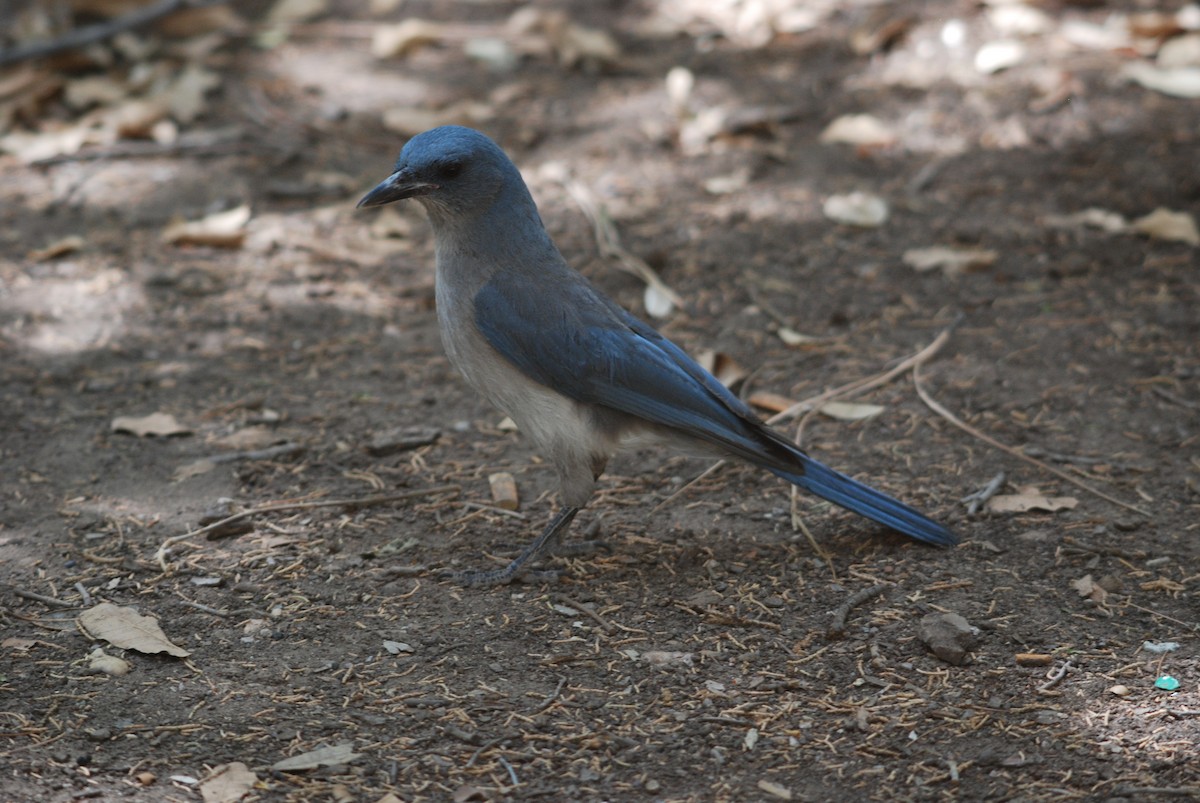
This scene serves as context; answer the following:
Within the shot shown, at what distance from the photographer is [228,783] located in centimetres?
289

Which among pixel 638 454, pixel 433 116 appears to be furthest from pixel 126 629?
pixel 433 116

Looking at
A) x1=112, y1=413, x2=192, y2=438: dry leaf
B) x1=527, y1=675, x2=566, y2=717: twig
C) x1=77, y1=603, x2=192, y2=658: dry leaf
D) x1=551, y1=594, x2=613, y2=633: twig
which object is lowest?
x1=551, y1=594, x2=613, y2=633: twig

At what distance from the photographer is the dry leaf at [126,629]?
11.2ft

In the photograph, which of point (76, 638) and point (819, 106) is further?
point (819, 106)

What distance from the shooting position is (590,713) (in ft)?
10.6

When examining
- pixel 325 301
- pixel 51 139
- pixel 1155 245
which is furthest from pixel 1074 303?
pixel 51 139

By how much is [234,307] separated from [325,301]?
40 cm

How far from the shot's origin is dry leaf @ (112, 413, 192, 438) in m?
4.61

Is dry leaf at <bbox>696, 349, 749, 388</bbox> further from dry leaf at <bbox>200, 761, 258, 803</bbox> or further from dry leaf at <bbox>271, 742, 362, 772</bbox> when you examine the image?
dry leaf at <bbox>200, 761, 258, 803</bbox>

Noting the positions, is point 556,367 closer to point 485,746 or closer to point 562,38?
point 485,746

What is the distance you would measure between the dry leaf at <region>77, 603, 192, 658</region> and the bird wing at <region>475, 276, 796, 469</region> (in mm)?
1316

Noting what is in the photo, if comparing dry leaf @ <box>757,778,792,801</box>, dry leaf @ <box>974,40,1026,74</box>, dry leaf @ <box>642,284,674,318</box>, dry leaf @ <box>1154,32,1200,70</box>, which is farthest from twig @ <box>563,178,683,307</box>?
dry leaf @ <box>1154,32,1200,70</box>

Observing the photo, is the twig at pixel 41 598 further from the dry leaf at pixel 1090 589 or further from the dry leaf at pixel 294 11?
the dry leaf at pixel 294 11

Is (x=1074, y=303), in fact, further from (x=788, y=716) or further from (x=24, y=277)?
(x=24, y=277)
